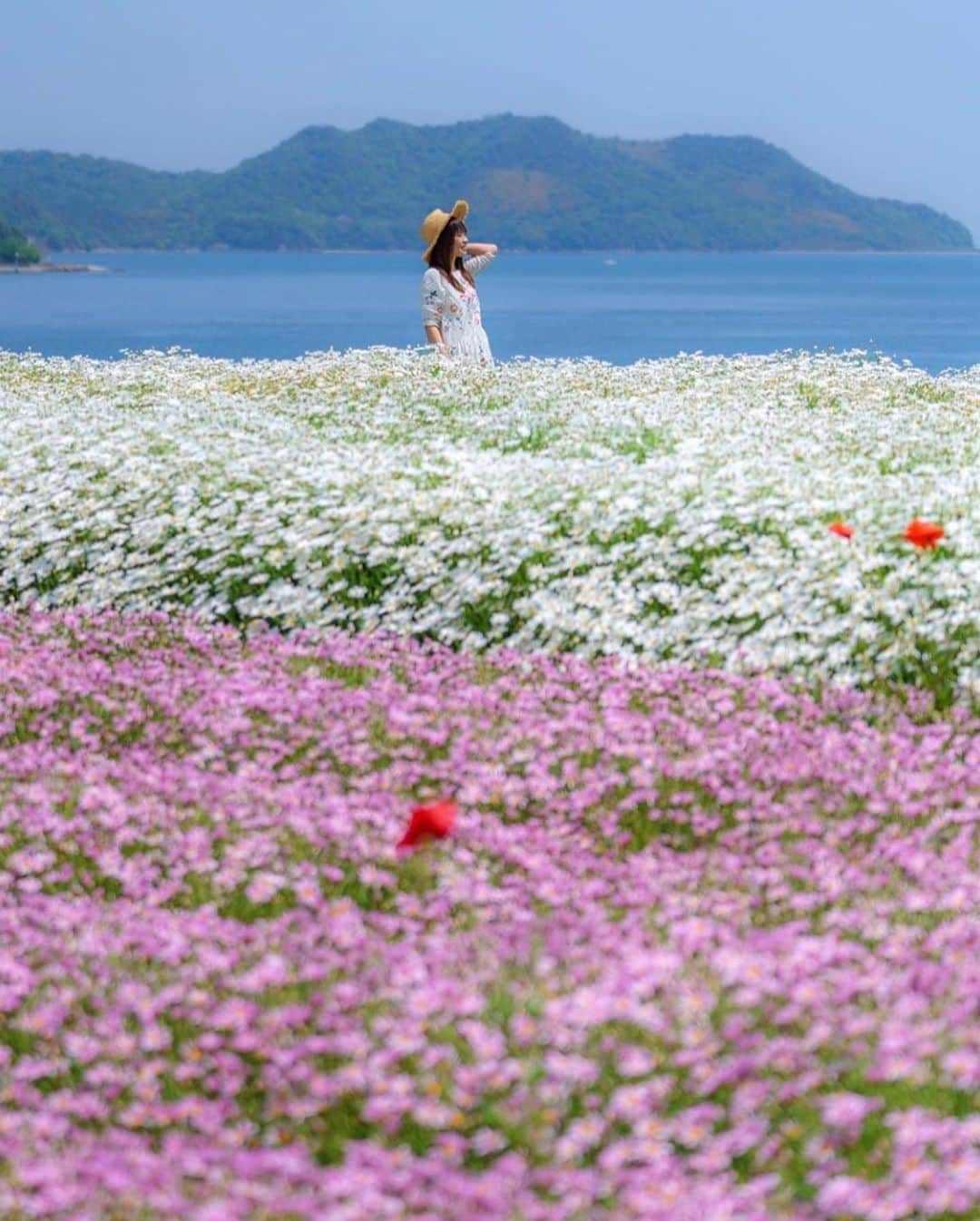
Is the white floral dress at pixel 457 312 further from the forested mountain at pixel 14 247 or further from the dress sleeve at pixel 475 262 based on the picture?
the forested mountain at pixel 14 247

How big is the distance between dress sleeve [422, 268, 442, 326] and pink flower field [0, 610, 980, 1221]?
10597 millimetres

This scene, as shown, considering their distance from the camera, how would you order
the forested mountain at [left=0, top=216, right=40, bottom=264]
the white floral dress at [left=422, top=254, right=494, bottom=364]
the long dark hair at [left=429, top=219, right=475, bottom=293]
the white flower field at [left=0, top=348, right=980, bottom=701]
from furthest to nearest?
the forested mountain at [left=0, top=216, right=40, bottom=264] → the white floral dress at [left=422, top=254, right=494, bottom=364] → the long dark hair at [left=429, top=219, right=475, bottom=293] → the white flower field at [left=0, top=348, right=980, bottom=701]

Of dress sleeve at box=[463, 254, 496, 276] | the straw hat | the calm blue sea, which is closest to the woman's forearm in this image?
dress sleeve at box=[463, 254, 496, 276]

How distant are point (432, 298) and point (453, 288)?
264 millimetres

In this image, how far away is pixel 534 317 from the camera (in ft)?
331

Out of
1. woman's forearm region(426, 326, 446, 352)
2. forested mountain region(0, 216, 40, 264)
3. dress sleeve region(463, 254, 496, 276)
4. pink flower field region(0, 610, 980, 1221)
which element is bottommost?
pink flower field region(0, 610, 980, 1221)

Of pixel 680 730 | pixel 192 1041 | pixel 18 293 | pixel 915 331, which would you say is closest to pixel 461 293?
pixel 680 730

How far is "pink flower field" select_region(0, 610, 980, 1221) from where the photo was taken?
3178mm

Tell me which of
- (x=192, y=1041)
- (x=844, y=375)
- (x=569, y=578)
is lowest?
(x=192, y=1041)

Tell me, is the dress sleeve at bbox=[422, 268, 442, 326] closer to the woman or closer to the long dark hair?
the woman

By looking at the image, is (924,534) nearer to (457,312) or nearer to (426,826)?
(426,826)

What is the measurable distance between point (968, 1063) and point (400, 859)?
199 centimetres

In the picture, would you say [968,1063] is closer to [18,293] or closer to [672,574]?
[672,574]

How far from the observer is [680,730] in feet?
19.4
